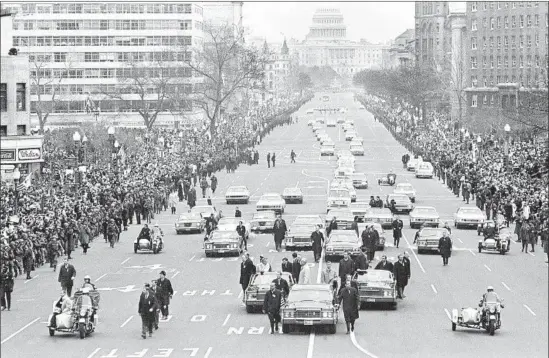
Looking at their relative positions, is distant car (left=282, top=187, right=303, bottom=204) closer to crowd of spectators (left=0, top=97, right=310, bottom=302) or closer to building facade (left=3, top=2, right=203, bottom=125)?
crowd of spectators (left=0, top=97, right=310, bottom=302)

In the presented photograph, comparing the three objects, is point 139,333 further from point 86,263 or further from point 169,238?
point 169,238

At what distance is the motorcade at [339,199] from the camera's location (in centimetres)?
6481

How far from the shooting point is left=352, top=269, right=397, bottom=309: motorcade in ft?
111

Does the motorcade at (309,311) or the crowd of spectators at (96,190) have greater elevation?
the crowd of spectators at (96,190)

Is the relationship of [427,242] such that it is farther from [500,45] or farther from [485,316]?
[500,45]

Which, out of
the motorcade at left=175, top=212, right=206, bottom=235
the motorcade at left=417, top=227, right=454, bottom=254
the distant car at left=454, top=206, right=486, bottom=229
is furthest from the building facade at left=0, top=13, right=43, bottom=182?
the motorcade at left=417, top=227, right=454, bottom=254

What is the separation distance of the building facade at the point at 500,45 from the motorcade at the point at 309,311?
113923 mm

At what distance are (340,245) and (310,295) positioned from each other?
1433 centimetres

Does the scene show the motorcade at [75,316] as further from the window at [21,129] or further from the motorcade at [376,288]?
the window at [21,129]

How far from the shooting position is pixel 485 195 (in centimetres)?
6556

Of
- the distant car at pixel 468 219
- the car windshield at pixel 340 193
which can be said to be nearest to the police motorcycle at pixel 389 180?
the car windshield at pixel 340 193

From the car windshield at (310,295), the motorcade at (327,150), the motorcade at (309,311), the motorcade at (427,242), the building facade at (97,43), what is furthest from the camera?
the building facade at (97,43)

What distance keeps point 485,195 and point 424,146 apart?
147 feet

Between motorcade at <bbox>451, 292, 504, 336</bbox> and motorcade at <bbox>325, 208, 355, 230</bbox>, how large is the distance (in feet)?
78.8
